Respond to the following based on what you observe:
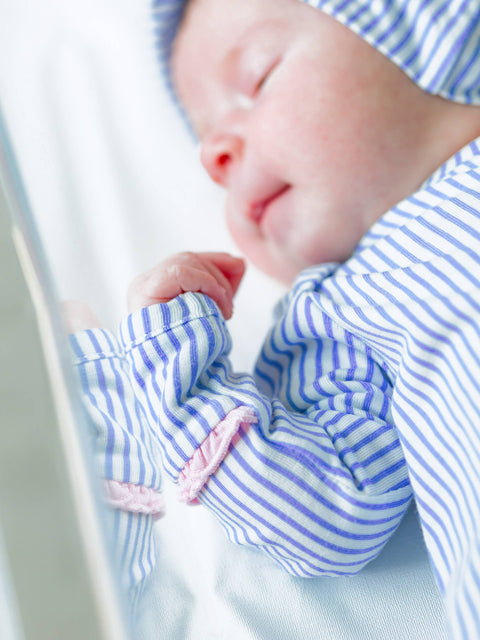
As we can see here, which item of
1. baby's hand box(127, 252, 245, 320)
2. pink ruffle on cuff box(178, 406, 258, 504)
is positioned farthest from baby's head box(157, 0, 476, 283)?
pink ruffle on cuff box(178, 406, 258, 504)

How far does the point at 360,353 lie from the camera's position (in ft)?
2.21

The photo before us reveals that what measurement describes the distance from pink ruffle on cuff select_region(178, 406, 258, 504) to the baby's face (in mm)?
Answer: 292

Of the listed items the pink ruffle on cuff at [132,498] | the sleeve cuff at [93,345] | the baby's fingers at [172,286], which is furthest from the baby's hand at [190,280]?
the pink ruffle on cuff at [132,498]

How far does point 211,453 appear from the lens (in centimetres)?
59

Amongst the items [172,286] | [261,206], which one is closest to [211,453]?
[172,286]

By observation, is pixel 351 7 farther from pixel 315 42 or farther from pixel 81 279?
pixel 81 279

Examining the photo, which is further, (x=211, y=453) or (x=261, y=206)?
(x=261, y=206)

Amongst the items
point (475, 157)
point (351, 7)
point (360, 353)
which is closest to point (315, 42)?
point (351, 7)

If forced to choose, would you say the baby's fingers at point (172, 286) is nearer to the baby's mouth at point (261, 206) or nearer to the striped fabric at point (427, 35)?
the baby's mouth at point (261, 206)

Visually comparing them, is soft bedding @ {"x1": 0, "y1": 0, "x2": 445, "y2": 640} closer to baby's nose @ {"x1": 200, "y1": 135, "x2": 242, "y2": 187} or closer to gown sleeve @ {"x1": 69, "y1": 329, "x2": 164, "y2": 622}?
gown sleeve @ {"x1": 69, "y1": 329, "x2": 164, "y2": 622}

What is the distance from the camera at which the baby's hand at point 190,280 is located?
0.65 m

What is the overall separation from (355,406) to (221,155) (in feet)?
1.19

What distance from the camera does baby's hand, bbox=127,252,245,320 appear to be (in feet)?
2.13

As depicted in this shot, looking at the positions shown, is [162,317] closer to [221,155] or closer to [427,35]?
[221,155]
